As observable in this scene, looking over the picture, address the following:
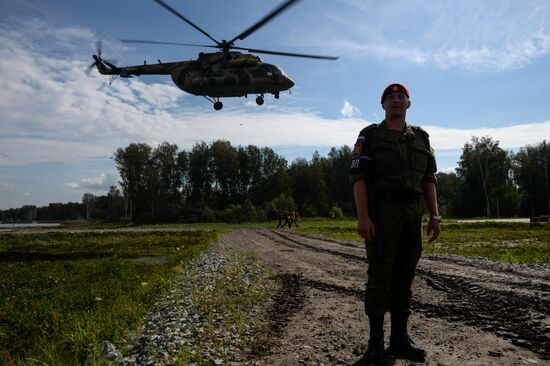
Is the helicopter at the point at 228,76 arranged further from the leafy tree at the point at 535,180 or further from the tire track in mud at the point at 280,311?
the leafy tree at the point at 535,180

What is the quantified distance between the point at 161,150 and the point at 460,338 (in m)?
116

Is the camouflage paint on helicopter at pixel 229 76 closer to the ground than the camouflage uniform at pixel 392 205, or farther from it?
farther from it

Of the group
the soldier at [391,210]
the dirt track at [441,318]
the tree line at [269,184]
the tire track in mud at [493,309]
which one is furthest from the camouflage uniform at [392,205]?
the tree line at [269,184]

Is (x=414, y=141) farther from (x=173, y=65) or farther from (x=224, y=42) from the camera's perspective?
(x=173, y=65)

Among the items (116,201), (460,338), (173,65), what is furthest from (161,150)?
(460,338)

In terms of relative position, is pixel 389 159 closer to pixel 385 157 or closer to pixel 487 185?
pixel 385 157

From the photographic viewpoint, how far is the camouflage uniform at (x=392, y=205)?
4.52 meters

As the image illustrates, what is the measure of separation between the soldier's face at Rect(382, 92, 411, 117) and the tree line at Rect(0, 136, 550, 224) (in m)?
66.0

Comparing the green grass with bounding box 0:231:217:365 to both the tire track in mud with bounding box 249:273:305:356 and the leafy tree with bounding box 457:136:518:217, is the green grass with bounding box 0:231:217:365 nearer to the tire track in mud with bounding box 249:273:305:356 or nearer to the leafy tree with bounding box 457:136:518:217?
the tire track in mud with bounding box 249:273:305:356

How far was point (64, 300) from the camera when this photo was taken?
11102 mm

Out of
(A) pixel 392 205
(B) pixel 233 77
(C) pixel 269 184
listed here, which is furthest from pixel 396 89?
(C) pixel 269 184

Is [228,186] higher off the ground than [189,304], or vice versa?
[228,186]

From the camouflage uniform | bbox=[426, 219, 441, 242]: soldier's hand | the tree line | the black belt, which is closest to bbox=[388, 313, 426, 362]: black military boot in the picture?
the camouflage uniform

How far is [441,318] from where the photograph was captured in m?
6.22
